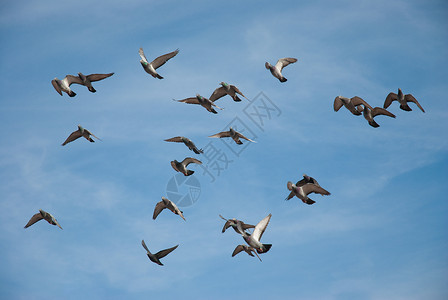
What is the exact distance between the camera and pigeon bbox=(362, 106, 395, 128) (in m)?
34.4

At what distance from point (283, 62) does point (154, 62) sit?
838 centimetres

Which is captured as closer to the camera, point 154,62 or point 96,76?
point 154,62

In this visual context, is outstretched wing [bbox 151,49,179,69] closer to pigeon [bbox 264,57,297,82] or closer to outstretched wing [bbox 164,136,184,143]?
outstretched wing [bbox 164,136,184,143]

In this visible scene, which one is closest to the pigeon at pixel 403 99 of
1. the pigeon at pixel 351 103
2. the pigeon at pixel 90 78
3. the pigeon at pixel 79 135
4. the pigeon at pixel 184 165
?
the pigeon at pixel 351 103

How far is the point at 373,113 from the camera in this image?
34.7 meters

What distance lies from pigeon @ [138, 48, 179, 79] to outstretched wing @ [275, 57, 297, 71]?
6.81m

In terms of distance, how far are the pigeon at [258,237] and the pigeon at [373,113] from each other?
8811 millimetres

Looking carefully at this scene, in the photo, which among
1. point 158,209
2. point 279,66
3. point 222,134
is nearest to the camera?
point 222,134

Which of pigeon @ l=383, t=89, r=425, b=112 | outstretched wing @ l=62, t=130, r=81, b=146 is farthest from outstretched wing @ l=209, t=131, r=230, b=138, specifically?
pigeon @ l=383, t=89, r=425, b=112

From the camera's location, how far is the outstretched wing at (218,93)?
117 feet

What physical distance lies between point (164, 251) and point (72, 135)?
9758 millimetres

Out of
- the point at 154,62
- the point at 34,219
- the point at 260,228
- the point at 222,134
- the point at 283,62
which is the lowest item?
the point at 260,228

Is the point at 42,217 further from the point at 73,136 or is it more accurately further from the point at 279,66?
the point at 279,66

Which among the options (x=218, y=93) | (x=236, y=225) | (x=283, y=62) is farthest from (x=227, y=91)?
(x=236, y=225)
